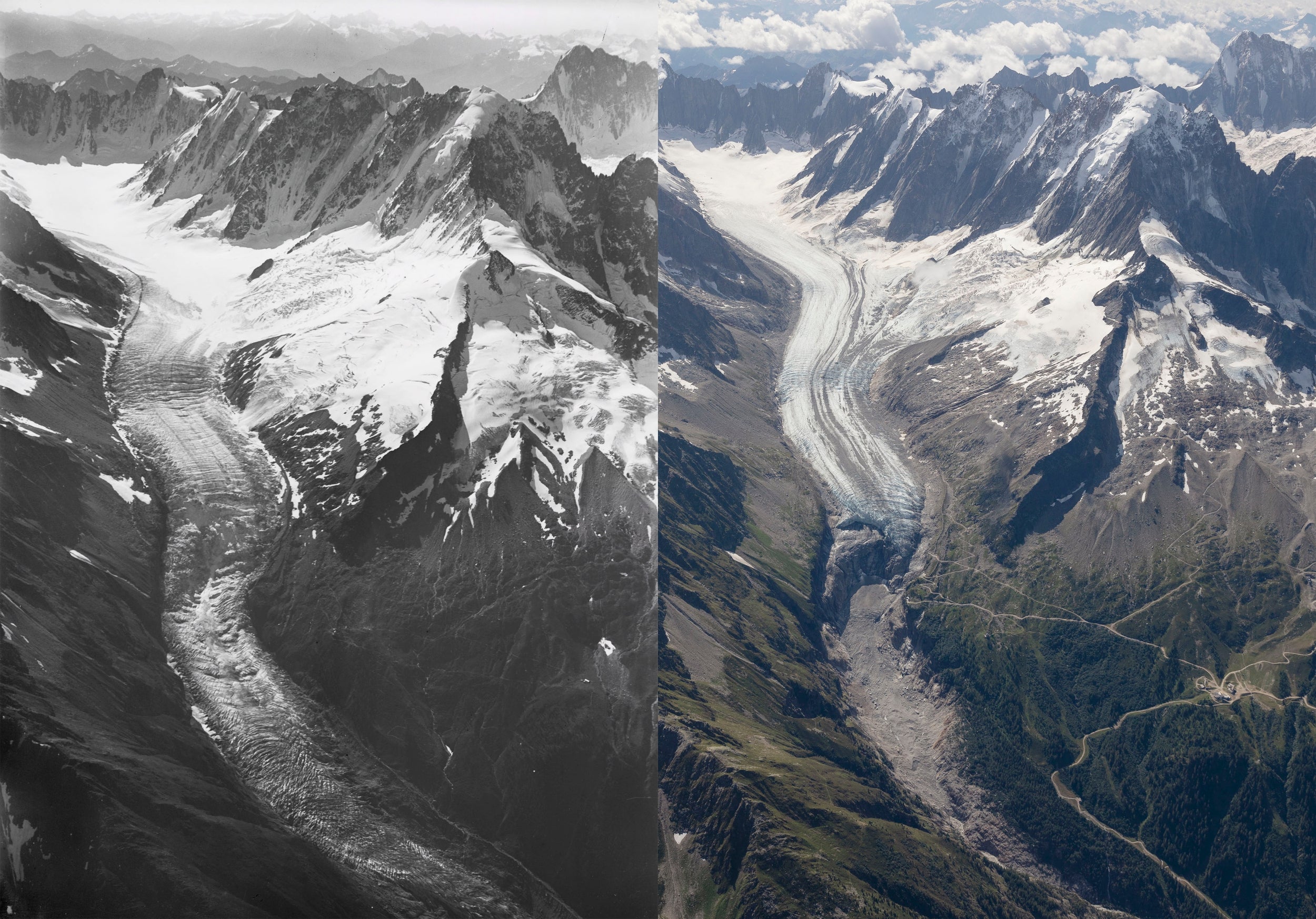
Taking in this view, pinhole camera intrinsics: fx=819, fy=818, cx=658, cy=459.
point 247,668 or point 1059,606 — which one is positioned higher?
point 247,668

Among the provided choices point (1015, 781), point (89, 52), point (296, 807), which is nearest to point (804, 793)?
point (296, 807)

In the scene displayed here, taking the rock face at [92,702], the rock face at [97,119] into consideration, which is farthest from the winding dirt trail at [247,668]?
the rock face at [97,119]

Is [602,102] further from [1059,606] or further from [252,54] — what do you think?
[1059,606]

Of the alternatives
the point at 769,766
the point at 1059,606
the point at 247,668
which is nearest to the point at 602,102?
the point at 247,668

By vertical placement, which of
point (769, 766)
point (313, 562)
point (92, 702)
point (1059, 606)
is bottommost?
point (1059, 606)

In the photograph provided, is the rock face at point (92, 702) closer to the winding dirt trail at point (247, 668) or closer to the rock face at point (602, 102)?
the winding dirt trail at point (247, 668)

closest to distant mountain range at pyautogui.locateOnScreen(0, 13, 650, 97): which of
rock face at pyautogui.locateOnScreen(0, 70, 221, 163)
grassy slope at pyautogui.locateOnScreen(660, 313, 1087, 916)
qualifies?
rock face at pyautogui.locateOnScreen(0, 70, 221, 163)

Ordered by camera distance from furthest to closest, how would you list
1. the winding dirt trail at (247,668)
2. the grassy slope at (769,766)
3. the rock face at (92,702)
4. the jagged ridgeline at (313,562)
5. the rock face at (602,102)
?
the grassy slope at (769,766), the rock face at (602,102), the winding dirt trail at (247,668), the jagged ridgeline at (313,562), the rock face at (92,702)
